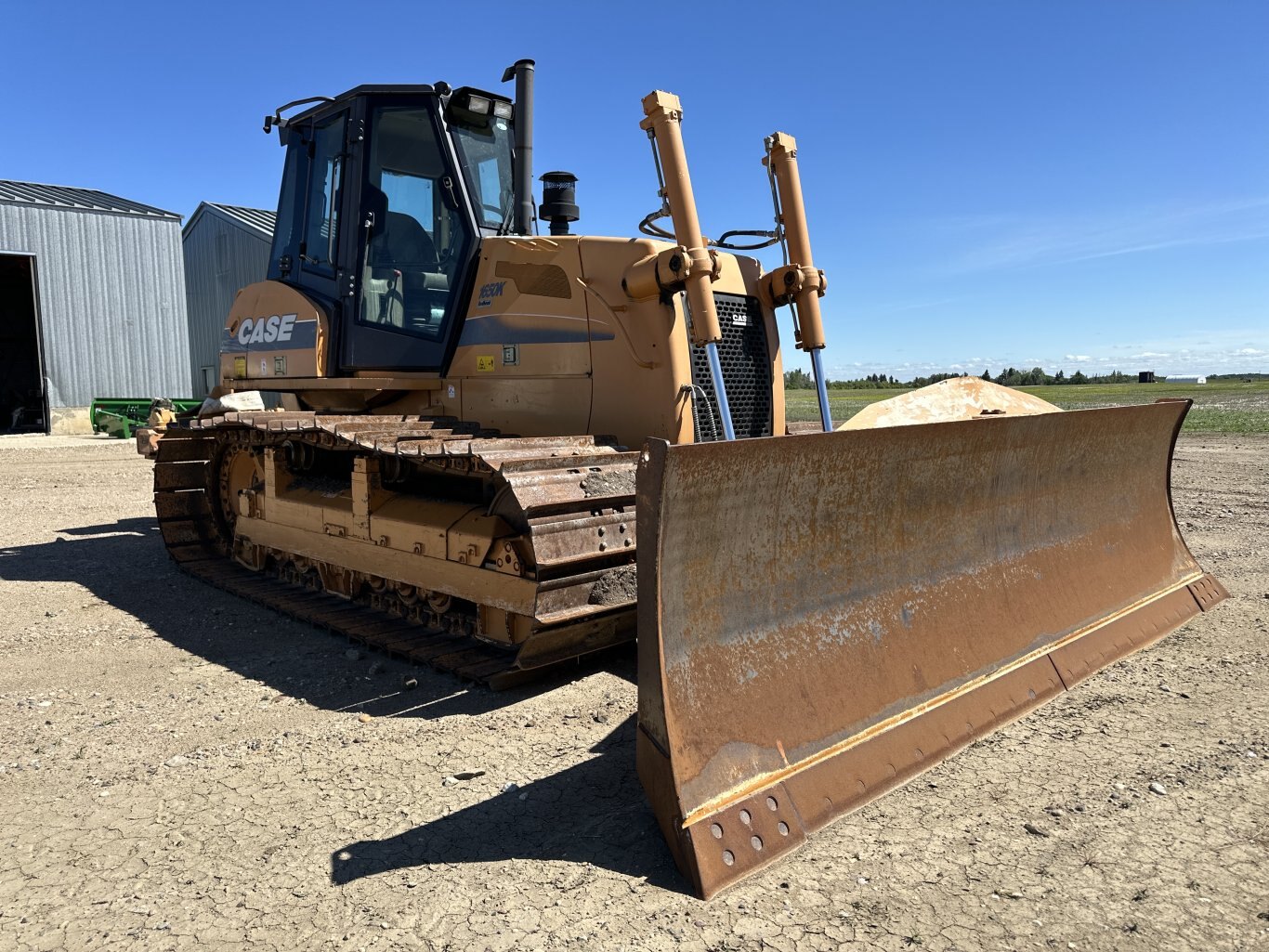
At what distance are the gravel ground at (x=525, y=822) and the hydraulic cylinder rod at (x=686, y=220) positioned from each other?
5.84ft

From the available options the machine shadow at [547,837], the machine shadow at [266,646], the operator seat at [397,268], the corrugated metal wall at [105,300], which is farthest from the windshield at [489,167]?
the corrugated metal wall at [105,300]

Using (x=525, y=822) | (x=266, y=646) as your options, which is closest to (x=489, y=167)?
(x=266, y=646)

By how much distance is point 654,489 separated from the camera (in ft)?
9.41

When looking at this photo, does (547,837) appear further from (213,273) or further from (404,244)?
(213,273)

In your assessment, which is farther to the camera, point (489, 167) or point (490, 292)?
point (489, 167)

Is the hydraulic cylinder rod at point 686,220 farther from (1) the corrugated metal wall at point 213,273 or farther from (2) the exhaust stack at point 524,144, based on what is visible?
(1) the corrugated metal wall at point 213,273

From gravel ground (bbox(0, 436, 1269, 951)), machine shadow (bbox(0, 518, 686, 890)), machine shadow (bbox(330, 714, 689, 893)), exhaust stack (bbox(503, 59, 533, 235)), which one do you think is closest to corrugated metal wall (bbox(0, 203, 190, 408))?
machine shadow (bbox(0, 518, 686, 890))

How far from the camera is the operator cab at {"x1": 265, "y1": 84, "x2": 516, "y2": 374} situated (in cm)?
575

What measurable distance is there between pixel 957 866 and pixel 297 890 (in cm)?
196

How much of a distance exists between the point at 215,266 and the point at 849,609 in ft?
92.2

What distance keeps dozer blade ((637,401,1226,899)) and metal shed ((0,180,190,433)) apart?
74.8ft

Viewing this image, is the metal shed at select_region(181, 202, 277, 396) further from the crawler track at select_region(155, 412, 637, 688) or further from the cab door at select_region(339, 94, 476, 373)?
the crawler track at select_region(155, 412, 637, 688)

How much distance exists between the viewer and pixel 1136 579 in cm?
515

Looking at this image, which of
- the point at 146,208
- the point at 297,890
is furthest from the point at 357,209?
the point at 146,208
